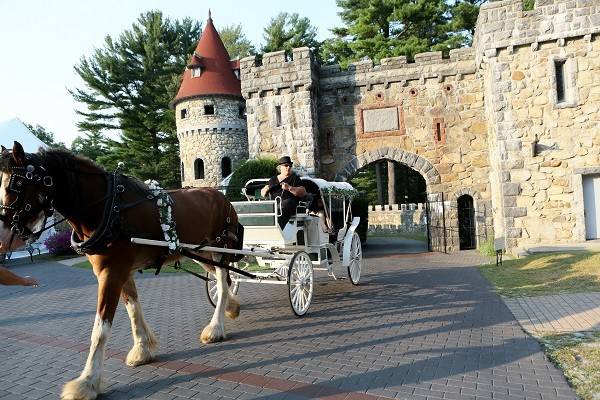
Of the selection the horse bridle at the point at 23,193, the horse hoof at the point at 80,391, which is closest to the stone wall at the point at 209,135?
the horse bridle at the point at 23,193

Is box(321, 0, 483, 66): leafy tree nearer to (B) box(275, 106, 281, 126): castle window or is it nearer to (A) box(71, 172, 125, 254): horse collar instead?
(B) box(275, 106, 281, 126): castle window

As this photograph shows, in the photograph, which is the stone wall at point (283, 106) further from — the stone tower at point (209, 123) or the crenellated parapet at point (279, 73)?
the stone tower at point (209, 123)

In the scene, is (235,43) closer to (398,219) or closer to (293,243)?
(398,219)

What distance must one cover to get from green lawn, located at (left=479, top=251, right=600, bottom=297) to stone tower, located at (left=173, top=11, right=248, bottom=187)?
58.9 ft

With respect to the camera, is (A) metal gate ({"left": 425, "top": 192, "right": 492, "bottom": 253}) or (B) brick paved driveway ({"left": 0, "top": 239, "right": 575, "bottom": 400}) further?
(A) metal gate ({"left": 425, "top": 192, "right": 492, "bottom": 253})

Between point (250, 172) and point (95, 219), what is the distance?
40.3 feet

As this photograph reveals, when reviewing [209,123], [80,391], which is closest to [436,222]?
[209,123]

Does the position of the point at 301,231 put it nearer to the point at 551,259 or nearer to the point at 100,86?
the point at 551,259

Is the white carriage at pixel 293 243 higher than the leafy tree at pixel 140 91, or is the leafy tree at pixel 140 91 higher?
the leafy tree at pixel 140 91

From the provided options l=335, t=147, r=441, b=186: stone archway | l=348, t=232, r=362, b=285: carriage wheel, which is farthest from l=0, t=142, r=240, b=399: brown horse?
l=335, t=147, r=441, b=186: stone archway

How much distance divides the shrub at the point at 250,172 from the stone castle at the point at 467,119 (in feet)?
5.46

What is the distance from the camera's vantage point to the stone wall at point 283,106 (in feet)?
57.8

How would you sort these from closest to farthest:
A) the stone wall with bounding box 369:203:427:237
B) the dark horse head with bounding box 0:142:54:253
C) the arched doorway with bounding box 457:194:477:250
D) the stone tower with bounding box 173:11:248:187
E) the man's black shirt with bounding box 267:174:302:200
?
1. the dark horse head with bounding box 0:142:54:253
2. the man's black shirt with bounding box 267:174:302:200
3. the arched doorway with bounding box 457:194:477:250
4. the stone tower with bounding box 173:11:248:187
5. the stone wall with bounding box 369:203:427:237

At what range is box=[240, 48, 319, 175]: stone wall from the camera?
57.8ft
